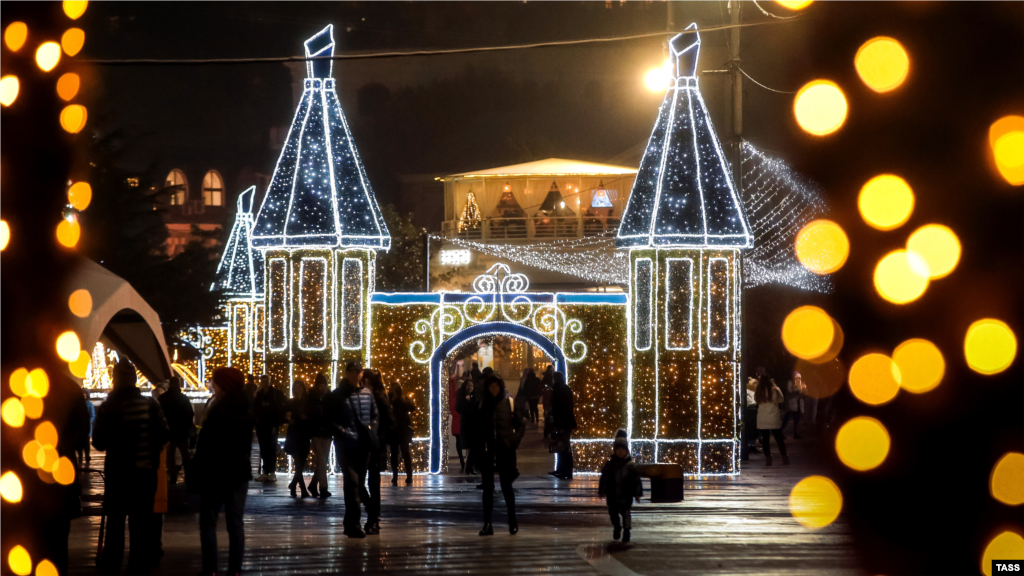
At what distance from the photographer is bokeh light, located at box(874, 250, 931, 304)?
272 centimetres

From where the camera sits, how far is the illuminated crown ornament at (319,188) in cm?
1955

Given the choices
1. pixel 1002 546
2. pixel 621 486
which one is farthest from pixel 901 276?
pixel 621 486

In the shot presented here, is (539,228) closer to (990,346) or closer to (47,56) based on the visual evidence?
(47,56)

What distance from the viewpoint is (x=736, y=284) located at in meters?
19.3

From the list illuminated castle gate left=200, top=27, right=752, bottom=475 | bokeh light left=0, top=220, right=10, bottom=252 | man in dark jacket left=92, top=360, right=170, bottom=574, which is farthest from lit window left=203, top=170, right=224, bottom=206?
bokeh light left=0, top=220, right=10, bottom=252

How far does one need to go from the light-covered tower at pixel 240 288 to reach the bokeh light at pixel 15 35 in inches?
904

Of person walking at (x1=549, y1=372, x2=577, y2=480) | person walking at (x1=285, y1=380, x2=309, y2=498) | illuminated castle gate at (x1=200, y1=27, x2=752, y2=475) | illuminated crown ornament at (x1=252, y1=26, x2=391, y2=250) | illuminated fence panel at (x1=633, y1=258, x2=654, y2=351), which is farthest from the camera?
illuminated crown ornament at (x1=252, y1=26, x2=391, y2=250)

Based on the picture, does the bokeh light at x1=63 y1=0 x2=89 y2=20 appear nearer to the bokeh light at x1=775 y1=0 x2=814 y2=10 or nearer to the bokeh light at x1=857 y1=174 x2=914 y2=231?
the bokeh light at x1=775 y1=0 x2=814 y2=10

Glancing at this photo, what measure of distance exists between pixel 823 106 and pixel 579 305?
56.9 ft

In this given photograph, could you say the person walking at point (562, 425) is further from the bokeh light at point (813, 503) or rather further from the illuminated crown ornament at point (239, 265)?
the illuminated crown ornament at point (239, 265)

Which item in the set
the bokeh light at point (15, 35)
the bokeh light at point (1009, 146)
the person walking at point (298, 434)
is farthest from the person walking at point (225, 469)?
the bokeh light at point (1009, 146)

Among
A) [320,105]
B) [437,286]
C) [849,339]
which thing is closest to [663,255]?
[320,105]

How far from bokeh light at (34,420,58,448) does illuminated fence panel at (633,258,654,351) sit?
15539 millimetres

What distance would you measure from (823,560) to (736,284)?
9.56 meters
